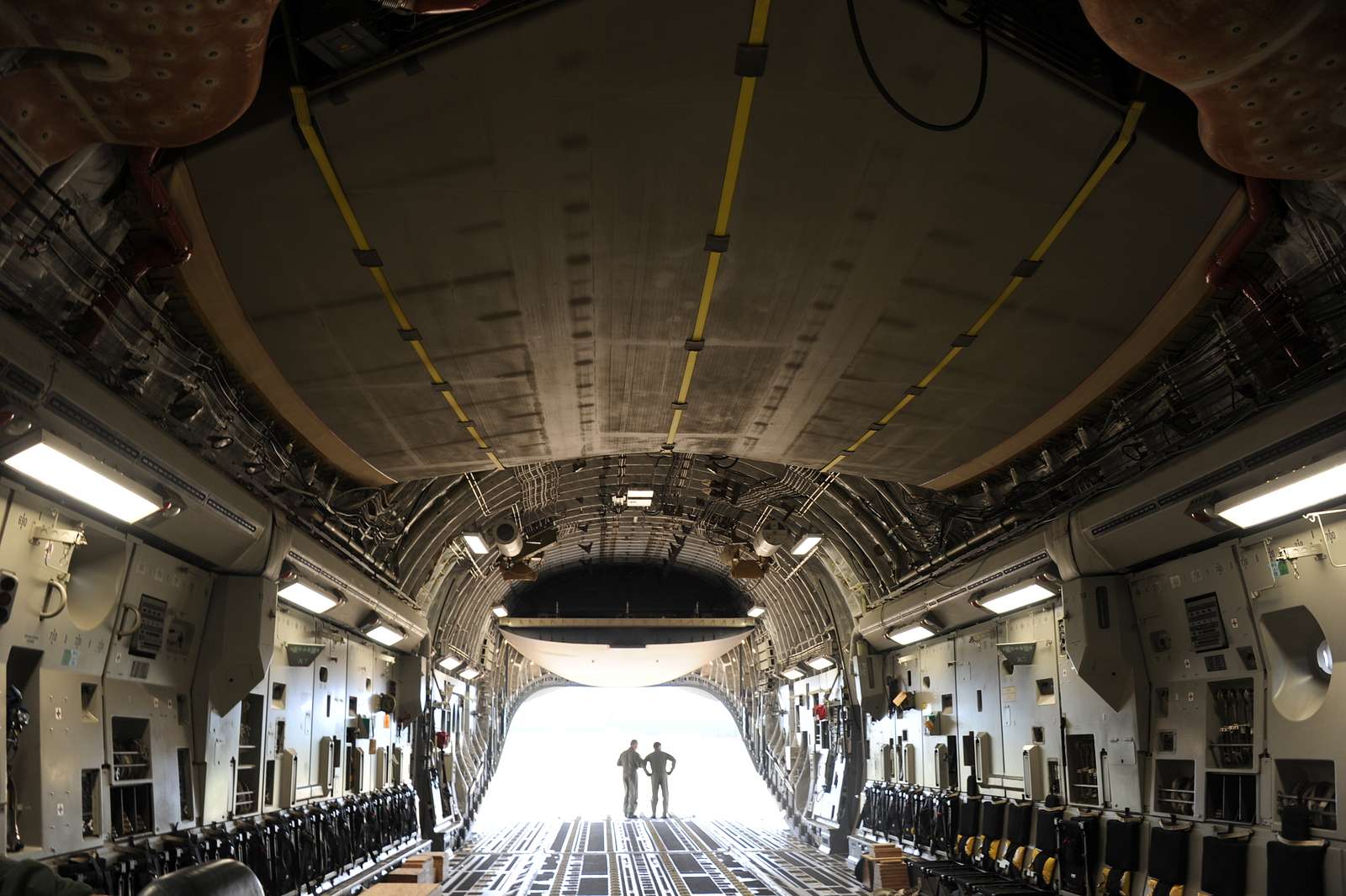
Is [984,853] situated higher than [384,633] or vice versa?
[384,633]

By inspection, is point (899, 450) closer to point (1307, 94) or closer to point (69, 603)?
point (1307, 94)

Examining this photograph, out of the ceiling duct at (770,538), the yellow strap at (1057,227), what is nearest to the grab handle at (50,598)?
the yellow strap at (1057,227)

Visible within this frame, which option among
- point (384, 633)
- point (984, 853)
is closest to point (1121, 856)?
point (984, 853)

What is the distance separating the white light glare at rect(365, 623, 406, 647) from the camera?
13547 mm

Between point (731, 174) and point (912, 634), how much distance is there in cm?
1028

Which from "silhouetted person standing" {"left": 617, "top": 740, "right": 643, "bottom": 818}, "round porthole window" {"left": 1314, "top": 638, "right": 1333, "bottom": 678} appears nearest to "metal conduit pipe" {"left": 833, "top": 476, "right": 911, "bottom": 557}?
"round porthole window" {"left": 1314, "top": 638, "right": 1333, "bottom": 678}

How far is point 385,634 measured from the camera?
46.3ft

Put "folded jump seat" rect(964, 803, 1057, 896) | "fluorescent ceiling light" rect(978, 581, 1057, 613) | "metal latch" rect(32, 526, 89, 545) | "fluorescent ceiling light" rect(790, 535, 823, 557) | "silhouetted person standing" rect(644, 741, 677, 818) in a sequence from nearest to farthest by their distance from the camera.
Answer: "metal latch" rect(32, 526, 89, 545) < "folded jump seat" rect(964, 803, 1057, 896) < "fluorescent ceiling light" rect(978, 581, 1057, 613) < "fluorescent ceiling light" rect(790, 535, 823, 557) < "silhouetted person standing" rect(644, 741, 677, 818)

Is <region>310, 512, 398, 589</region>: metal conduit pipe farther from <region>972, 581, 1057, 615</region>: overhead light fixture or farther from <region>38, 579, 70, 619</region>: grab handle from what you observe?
<region>972, 581, 1057, 615</region>: overhead light fixture

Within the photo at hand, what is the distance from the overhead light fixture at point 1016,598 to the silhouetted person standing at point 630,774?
16.8 meters

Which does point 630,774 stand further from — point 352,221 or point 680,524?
point 352,221

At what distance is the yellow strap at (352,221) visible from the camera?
477 cm

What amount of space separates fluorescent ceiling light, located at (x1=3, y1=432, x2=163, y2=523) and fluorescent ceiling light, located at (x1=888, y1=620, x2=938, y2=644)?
32.1 feet

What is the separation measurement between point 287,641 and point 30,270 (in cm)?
649
